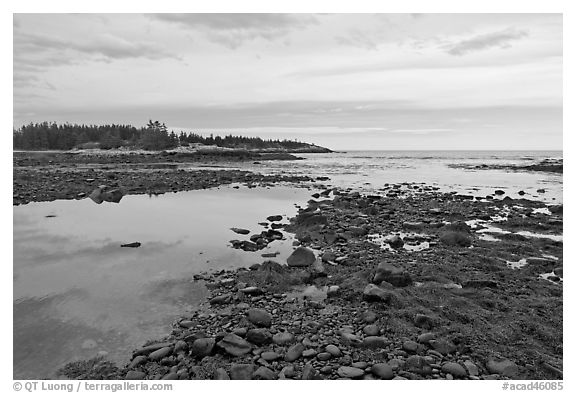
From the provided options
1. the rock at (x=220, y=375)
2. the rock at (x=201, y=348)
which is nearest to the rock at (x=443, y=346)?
the rock at (x=220, y=375)

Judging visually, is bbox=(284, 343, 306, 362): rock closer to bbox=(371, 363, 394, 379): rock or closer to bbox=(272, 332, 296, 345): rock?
bbox=(272, 332, 296, 345): rock

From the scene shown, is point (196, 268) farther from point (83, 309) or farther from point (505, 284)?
point (505, 284)

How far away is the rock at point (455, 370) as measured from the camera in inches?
220

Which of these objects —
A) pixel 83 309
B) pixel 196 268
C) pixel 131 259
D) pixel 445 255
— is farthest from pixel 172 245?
pixel 445 255

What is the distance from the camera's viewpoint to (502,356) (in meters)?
6.10

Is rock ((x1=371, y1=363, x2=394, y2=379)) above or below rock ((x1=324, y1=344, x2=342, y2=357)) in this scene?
below

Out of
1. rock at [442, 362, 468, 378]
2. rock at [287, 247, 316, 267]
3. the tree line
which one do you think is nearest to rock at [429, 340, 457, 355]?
rock at [442, 362, 468, 378]

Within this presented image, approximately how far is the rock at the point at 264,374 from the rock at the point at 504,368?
3.65 m

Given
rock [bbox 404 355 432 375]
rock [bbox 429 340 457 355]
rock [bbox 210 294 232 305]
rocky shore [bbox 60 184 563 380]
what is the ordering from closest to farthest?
rock [bbox 404 355 432 375] → rocky shore [bbox 60 184 563 380] → rock [bbox 429 340 457 355] → rock [bbox 210 294 232 305]

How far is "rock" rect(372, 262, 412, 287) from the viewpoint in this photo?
9117 millimetres

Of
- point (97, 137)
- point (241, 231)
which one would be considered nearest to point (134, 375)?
point (241, 231)

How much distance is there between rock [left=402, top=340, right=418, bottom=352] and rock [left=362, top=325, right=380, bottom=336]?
2.01ft

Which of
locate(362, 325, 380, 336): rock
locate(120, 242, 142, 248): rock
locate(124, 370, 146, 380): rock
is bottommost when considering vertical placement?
locate(124, 370, 146, 380): rock

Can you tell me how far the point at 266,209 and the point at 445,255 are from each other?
37.9 ft
